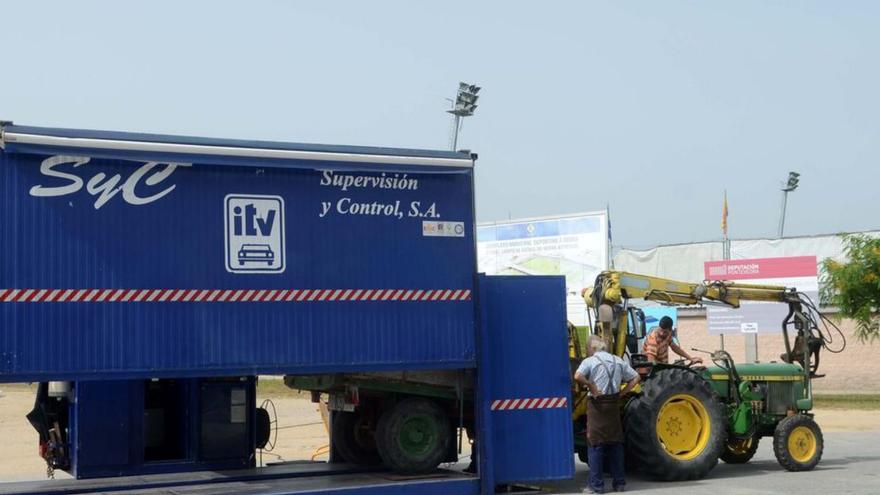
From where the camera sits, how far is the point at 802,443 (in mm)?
14641

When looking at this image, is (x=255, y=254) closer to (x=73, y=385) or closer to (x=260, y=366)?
(x=260, y=366)

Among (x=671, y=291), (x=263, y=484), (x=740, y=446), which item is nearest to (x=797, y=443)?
(x=740, y=446)

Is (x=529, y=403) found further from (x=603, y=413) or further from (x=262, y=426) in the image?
(x=262, y=426)

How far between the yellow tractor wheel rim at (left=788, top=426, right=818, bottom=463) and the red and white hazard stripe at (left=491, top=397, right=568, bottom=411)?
3887mm

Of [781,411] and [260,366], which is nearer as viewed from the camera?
[260,366]

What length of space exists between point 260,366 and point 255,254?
1083 millimetres

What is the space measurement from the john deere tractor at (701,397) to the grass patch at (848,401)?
13035 mm

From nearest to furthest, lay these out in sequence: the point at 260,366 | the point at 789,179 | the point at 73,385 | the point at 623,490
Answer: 1. the point at 260,366
2. the point at 73,385
3. the point at 623,490
4. the point at 789,179

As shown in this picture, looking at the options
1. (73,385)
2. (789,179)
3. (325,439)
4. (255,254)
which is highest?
(789,179)

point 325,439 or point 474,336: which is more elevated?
point 474,336

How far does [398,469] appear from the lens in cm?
1230

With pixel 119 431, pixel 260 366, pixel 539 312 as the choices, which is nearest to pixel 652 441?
pixel 539 312

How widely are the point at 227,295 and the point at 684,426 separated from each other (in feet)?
20.7

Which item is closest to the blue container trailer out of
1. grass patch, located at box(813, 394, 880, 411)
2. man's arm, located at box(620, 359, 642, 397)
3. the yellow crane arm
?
man's arm, located at box(620, 359, 642, 397)
